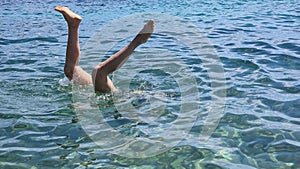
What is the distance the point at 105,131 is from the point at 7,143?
1.15 m

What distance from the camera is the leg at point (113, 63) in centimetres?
564

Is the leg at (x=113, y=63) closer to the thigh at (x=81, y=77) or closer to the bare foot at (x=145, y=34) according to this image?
the bare foot at (x=145, y=34)

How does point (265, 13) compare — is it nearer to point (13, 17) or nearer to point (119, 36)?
point (119, 36)

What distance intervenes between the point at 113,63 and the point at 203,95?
Answer: 151 centimetres

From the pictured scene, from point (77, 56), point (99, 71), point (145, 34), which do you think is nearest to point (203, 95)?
point (145, 34)

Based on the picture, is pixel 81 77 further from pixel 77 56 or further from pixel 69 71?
pixel 77 56

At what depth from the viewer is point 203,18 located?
14.2 meters

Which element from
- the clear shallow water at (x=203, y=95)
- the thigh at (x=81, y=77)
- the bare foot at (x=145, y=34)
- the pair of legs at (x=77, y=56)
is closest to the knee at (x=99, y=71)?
the pair of legs at (x=77, y=56)

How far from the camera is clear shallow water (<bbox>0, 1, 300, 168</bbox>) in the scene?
172 inches

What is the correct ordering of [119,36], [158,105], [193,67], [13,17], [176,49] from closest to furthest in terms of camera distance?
[158,105], [193,67], [176,49], [119,36], [13,17]

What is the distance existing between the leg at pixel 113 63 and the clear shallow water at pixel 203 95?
0.36 meters

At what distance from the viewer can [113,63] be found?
18.5 feet

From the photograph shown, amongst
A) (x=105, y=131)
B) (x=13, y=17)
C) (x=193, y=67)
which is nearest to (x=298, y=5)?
(x=193, y=67)

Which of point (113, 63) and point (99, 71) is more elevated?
point (113, 63)
